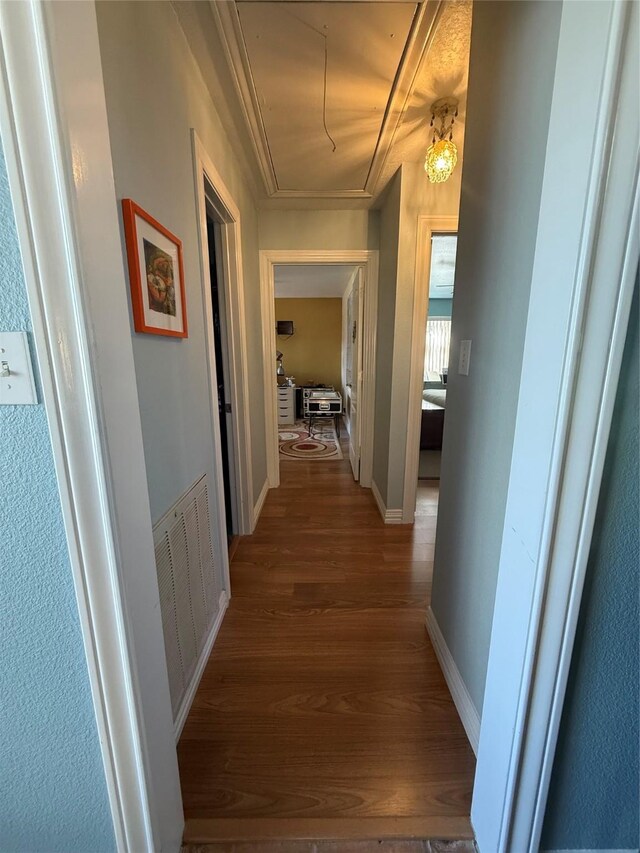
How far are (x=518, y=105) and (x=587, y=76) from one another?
17.4 inches

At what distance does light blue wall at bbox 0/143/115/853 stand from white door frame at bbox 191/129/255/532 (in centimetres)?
100

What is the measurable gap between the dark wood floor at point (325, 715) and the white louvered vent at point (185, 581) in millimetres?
173

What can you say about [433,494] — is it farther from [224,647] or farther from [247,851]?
[247,851]

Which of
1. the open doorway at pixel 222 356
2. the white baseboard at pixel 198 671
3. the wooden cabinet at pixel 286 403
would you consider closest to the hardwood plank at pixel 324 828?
the white baseboard at pixel 198 671

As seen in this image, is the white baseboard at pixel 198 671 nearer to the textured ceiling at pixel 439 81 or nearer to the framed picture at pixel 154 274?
the framed picture at pixel 154 274

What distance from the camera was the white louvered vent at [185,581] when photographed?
43.3 inches

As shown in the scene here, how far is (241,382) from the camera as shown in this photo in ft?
7.61

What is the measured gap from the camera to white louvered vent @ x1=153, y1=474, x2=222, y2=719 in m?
1.10

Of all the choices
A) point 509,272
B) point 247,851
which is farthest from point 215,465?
point 509,272

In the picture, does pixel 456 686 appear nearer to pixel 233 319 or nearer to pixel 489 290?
pixel 489 290

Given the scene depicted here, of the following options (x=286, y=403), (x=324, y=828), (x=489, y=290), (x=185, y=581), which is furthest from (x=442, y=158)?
(x=286, y=403)

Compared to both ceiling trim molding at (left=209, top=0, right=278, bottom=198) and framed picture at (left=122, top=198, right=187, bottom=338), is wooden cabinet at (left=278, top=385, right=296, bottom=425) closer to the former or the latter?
ceiling trim molding at (left=209, top=0, right=278, bottom=198)

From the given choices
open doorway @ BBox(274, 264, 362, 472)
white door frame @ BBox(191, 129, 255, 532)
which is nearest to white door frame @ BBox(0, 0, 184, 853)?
white door frame @ BBox(191, 129, 255, 532)

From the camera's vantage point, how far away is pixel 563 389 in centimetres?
62
